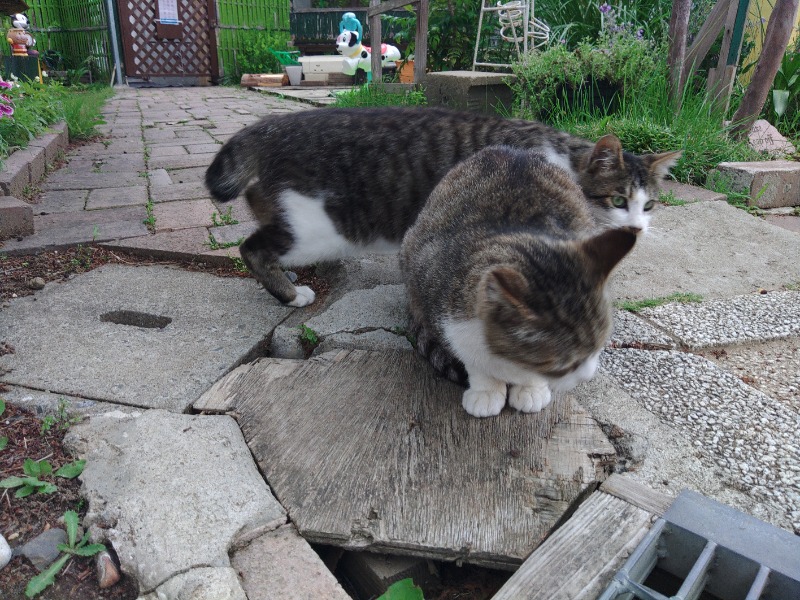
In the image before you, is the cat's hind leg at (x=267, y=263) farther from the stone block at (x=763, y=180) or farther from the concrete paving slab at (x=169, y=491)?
the stone block at (x=763, y=180)

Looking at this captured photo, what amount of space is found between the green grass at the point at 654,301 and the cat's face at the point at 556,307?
1.09 meters

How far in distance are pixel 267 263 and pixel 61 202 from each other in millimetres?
2250

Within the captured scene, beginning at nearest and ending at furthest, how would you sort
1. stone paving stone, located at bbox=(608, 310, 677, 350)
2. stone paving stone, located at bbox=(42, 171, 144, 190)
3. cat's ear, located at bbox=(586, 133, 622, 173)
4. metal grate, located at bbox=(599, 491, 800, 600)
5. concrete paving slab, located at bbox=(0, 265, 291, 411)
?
1. metal grate, located at bbox=(599, 491, 800, 600)
2. concrete paving slab, located at bbox=(0, 265, 291, 411)
3. stone paving stone, located at bbox=(608, 310, 677, 350)
4. cat's ear, located at bbox=(586, 133, 622, 173)
5. stone paving stone, located at bbox=(42, 171, 144, 190)

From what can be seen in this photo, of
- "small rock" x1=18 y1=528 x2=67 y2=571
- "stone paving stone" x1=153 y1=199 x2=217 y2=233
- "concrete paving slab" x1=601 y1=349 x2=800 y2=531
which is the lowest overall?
"small rock" x1=18 y1=528 x2=67 y2=571

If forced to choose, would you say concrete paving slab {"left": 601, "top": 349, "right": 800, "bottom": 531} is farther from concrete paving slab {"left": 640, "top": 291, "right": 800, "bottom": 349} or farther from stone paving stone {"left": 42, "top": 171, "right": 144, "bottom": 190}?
stone paving stone {"left": 42, "top": 171, "right": 144, "bottom": 190}

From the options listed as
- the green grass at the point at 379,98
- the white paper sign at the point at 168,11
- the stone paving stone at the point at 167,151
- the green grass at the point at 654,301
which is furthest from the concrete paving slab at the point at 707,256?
the white paper sign at the point at 168,11

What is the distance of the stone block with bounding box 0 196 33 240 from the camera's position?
339 centimetres

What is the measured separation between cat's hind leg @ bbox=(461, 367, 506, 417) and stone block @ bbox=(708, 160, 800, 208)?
11.2 feet

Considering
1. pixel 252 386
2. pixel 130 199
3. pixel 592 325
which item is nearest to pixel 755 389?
pixel 592 325

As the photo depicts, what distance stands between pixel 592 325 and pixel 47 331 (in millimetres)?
2034

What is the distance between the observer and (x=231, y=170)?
9.30 ft

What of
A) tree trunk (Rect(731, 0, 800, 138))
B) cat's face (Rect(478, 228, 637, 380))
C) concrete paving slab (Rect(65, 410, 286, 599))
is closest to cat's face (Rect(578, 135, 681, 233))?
cat's face (Rect(478, 228, 637, 380))

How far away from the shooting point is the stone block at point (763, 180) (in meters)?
4.42

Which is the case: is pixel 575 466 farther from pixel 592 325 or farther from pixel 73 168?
pixel 73 168
